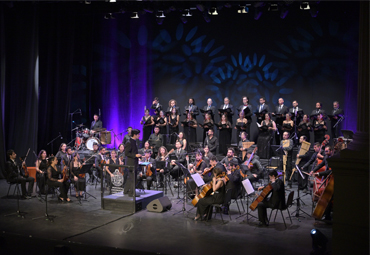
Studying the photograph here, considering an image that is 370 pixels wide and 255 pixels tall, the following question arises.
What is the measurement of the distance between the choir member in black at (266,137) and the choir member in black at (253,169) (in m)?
2.77

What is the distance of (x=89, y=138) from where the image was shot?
15.9m

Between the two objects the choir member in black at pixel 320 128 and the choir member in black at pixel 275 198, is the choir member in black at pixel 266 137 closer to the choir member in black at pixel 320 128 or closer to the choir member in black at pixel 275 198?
the choir member in black at pixel 320 128

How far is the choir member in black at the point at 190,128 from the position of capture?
51.3 feet

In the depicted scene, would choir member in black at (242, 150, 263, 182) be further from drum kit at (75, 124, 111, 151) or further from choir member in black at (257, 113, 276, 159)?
drum kit at (75, 124, 111, 151)

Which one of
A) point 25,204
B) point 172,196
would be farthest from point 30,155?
point 172,196

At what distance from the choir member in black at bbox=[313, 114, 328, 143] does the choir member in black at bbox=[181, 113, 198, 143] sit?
4607 millimetres

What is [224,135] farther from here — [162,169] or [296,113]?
[162,169]

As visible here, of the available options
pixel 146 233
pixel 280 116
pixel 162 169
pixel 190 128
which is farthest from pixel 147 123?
pixel 146 233

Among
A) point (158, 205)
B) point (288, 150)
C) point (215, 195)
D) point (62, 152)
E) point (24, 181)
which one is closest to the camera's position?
point (215, 195)

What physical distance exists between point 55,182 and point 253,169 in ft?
18.9

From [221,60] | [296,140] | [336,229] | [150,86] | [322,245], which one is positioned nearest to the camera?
[336,229]

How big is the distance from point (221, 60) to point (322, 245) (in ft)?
40.1

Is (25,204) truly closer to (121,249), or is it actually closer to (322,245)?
(121,249)

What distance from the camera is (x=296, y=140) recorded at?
14.4 metres
